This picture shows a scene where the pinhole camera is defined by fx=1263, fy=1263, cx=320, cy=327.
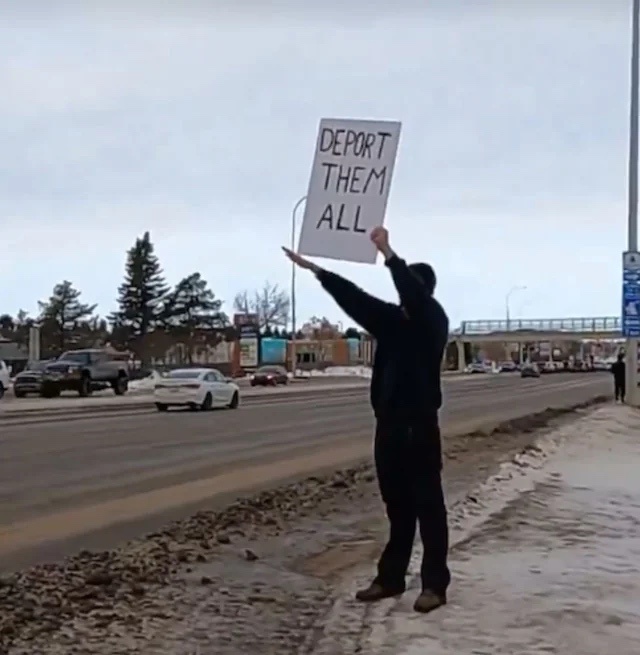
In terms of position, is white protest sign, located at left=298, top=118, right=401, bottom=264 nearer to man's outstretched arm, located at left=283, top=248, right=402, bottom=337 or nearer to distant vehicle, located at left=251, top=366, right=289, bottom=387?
man's outstretched arm, located at left=283, top=248, right=402, bottom=337

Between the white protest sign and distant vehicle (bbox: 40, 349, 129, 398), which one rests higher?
the white protest sign

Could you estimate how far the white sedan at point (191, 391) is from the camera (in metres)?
36.7

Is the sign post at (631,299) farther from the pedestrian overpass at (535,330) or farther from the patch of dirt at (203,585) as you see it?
the pedestrian overpass at (535,330)

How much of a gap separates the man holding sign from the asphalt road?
12.6 feet

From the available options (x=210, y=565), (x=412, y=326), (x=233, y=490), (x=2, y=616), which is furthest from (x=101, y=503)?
(x=412, y=326)

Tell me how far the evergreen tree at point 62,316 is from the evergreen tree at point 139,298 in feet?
13.3

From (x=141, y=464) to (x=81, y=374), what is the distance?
31232 millimetres

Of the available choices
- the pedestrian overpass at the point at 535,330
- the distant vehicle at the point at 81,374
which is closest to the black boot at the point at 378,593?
the distant vehicle at the point at 81,374

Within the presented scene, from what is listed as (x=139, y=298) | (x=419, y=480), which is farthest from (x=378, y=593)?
(x=139, y=298)

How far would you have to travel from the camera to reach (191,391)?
36812 millimetres

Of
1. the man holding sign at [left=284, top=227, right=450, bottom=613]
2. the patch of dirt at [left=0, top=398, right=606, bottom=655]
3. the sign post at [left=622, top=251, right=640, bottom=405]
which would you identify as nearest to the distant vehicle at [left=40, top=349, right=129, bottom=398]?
the sign post at [left=622, top=251, right=640, bottom=405]

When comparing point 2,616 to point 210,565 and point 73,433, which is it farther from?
point 73,433

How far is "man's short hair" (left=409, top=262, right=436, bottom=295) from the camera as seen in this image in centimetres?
712

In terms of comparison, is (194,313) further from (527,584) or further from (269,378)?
(527,584)
